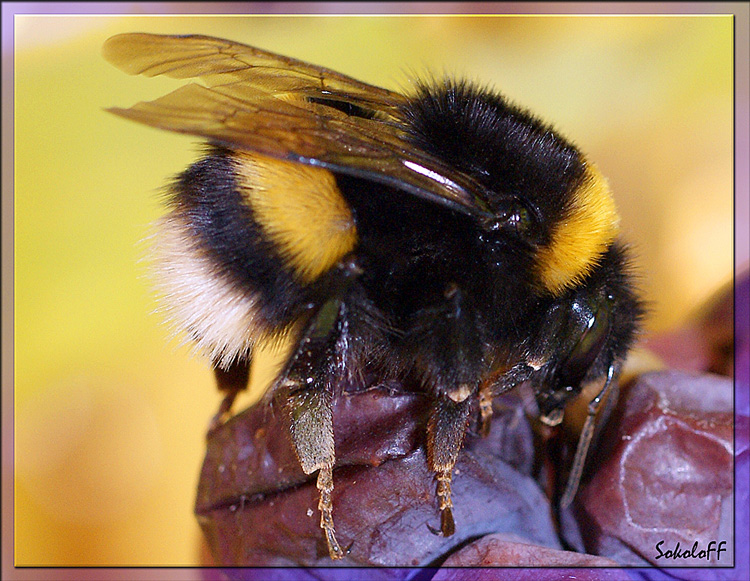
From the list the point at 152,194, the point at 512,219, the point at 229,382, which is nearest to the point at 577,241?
the point at 512,219

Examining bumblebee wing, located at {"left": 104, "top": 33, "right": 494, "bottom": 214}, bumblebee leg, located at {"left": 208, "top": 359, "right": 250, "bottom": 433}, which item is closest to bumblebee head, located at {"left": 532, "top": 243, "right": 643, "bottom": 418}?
bumblebee wing, located at {"left": 104, "top": 33, "right": 494, "bottom": 214}

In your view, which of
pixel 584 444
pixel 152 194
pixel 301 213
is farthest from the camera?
pixel 152 194

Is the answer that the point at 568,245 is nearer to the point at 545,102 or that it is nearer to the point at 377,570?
the point at 377,570

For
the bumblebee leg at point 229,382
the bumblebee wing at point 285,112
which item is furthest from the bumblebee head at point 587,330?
the bumblebee leg at point 229,382

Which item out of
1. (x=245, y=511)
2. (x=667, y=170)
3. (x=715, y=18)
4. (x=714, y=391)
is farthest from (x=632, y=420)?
(x=715, y=18)

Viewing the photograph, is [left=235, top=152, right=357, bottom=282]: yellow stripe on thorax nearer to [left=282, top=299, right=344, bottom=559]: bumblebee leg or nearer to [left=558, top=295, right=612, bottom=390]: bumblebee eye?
[left=282, top=299, right=344, bottom=559]: bumblebee leg

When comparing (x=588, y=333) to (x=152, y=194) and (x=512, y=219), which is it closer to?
(x=512, y=219)

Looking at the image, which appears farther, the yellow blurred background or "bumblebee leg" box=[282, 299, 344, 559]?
the yellow blurred background
